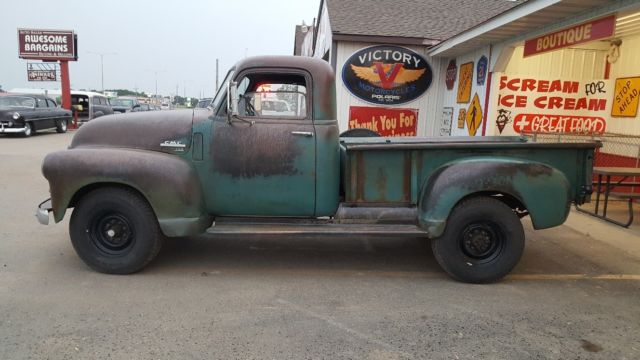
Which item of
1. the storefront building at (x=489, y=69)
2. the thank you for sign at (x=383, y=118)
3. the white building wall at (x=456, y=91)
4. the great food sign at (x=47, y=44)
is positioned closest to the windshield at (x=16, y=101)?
the great food sign at (x=47, y=44)

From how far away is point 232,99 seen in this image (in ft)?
14.6

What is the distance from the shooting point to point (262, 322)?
364cm

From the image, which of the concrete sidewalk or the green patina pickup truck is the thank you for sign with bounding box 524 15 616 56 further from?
the concrete sidewalk

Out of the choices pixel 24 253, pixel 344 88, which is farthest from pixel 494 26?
pixel 24 253

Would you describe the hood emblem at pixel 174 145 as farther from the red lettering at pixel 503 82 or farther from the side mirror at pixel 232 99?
the red lettering at pixel 503 82

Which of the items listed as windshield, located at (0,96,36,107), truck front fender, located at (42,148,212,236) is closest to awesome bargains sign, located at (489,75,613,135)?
truck front fender, located at (42,148,212,236)

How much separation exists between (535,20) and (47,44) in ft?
79.0

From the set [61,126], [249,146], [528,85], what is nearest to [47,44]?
[61,126]

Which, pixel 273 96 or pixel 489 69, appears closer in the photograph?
pixel 273 96

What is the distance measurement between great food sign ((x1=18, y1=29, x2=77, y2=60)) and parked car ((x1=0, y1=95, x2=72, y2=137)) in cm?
418

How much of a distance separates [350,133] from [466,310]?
10.3ft

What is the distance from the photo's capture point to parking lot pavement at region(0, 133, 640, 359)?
330cm

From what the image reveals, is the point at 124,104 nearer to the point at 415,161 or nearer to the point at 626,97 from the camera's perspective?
the point at 626,97

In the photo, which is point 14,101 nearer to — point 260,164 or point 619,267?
point 260,164
